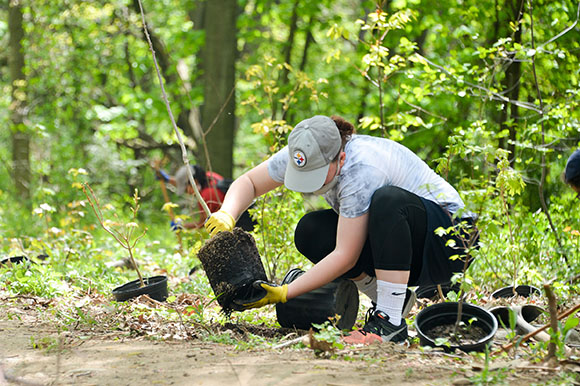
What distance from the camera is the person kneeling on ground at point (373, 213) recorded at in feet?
8.61

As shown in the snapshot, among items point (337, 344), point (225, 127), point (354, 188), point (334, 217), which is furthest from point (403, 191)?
point (225, 127)

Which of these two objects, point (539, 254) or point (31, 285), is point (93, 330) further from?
point (539, 254)

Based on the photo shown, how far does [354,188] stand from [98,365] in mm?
1285

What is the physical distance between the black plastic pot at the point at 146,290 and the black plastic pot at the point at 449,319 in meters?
1.57

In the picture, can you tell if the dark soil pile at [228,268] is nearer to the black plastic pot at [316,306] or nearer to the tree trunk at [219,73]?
the black plastic pot at [316,306]

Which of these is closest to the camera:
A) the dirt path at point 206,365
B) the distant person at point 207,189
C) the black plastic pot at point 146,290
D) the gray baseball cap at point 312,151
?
the dirt path at point 206,365

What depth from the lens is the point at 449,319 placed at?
2.60 m

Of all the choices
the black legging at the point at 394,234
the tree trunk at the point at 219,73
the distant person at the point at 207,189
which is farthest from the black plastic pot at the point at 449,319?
the tree trunk at the point at 219,73

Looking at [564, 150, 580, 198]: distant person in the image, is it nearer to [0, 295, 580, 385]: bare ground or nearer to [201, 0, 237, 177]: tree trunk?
[0, 295, 580, 385]: bare ground

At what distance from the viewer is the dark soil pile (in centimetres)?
276

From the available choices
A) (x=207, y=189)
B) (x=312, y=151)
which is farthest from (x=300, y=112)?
(x=312, y=151)

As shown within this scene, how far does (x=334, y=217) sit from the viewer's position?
10.2 feet

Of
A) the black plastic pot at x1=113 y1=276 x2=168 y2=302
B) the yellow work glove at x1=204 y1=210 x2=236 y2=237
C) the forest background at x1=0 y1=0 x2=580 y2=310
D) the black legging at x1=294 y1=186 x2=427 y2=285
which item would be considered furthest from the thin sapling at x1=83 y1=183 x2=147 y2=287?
the black legging at x1=294 y1=186 x2=427 y2=285

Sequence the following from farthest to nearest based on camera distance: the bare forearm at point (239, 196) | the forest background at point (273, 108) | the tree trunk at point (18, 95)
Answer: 1. the tree trunk at point (18, 95)
2. the forest background at point (273, 108)
3. the bare forearm at point (239, 196)
